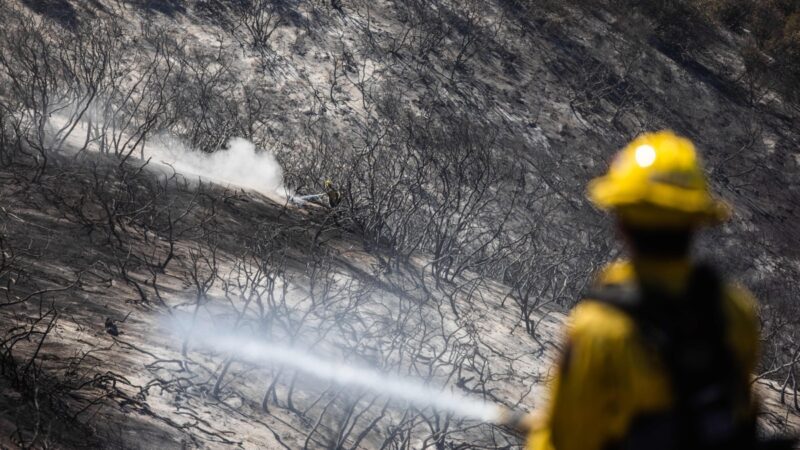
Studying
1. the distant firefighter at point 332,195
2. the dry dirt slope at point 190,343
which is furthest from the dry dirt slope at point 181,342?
the distant firefighter at point 332,195

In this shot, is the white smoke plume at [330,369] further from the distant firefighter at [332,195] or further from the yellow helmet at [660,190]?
the distant firefighter at [332,195]

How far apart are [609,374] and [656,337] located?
0.11m

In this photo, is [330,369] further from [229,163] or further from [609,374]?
[229,163]

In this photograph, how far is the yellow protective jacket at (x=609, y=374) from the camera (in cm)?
184

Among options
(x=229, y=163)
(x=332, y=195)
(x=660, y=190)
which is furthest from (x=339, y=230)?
(x=660, y=190)

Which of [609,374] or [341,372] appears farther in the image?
[341,372]

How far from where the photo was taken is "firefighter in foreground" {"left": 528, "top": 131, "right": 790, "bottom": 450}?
1.85 metres

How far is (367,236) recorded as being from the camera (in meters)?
12.5

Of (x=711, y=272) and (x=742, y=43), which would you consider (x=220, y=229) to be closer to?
(x=711, y=272)

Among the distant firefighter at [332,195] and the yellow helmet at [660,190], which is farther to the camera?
the distant firefighter at [332,195]

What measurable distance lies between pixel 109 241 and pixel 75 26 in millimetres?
10171

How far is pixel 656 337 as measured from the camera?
6.04 ft

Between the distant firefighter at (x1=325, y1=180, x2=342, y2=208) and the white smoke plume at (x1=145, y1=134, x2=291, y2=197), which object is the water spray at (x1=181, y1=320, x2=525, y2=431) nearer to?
the distant firefighter at (x1=325, y1=180, x2=342, y2=208)

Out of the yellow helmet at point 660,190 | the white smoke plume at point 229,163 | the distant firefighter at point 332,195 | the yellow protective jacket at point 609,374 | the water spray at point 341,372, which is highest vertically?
the white smoke plume at point 229,163
